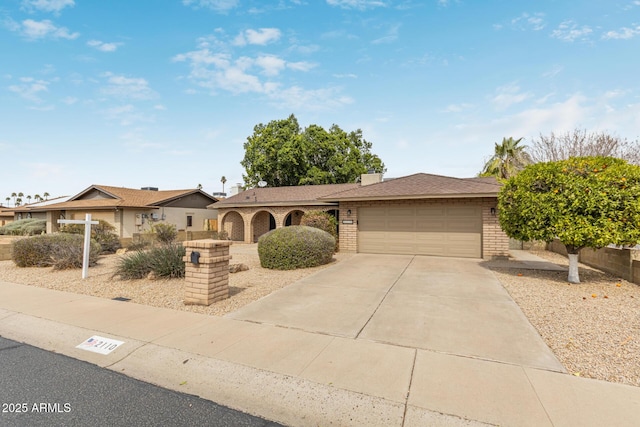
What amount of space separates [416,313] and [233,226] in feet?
64.2

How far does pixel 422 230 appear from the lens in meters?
13.1

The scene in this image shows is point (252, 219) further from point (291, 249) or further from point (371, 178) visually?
point (291, 249)

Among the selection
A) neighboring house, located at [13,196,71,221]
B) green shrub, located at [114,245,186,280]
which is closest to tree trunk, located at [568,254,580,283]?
green shrub, located at [114,245,186,280]

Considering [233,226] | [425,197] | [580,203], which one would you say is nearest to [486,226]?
[425,197]

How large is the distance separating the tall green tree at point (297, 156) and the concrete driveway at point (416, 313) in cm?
2437

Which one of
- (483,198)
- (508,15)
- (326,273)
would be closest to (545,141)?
(483,198)

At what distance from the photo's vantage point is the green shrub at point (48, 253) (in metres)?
9.92

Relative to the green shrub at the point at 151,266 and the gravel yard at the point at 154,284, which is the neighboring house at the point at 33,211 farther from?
the green shrub at the point at 151,266

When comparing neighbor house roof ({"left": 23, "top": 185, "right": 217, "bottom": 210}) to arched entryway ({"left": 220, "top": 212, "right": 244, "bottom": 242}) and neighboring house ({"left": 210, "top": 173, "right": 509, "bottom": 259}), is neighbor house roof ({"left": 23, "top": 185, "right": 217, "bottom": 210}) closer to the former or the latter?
arched entryway ({"left": 220, "top": 212, "right": 244, "bottom": 242})

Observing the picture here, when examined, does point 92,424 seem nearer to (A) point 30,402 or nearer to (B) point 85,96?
(A) point 30,402

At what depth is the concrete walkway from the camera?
2.65 m

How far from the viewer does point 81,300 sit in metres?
6.32

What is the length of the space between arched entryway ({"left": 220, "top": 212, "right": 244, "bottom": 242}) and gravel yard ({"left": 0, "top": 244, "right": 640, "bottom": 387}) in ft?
39.3

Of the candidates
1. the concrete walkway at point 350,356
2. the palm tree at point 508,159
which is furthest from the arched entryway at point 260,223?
the palm tree at point 508,159
